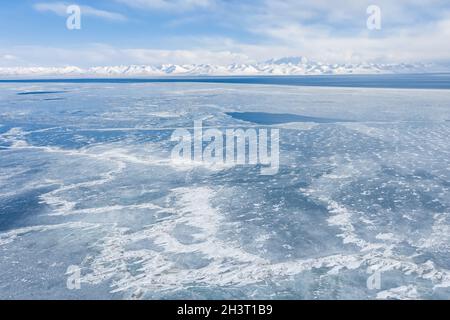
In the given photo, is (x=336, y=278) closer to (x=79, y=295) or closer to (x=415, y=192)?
(x=79, y=295)

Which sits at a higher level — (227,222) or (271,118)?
(271,118)

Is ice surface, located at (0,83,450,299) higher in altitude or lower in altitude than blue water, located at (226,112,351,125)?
lower

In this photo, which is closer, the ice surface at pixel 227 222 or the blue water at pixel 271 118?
the ice surface at pixel 227 222

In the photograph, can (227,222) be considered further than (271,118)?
No

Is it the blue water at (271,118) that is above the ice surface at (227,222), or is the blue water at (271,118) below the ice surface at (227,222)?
above

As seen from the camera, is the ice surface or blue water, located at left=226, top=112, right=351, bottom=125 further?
blue water, located at left=226, top=112, right=351, bottom=125

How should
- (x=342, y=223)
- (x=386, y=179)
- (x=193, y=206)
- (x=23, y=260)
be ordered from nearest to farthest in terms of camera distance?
(x=23, y=260), (x=342, y=223), (x=193, y=206), (x=386, y=179)

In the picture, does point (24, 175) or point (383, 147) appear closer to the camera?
point (24, 175)
